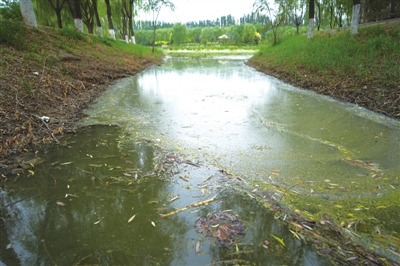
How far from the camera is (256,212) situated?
2000 millimetres

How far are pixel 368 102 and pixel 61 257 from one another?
5.73 meters

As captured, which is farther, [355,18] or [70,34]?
[70,34]

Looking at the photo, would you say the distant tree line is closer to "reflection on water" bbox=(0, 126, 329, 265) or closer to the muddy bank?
the muddy bank

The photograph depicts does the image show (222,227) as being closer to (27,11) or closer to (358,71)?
(358,71)

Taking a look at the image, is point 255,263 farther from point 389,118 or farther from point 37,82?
point 37,82

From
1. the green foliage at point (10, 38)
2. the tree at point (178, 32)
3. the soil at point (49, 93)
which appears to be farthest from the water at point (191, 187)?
the tree at point (178, 32)

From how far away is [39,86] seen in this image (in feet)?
15.2

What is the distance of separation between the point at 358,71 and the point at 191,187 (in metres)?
6.10

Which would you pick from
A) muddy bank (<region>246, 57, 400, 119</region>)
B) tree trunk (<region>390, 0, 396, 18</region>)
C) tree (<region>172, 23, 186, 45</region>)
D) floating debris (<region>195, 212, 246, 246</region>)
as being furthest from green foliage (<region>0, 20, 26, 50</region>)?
tree (<region>172, 23, 186, 45</region>)

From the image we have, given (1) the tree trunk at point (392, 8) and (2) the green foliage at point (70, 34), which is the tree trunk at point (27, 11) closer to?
(2) the green foliage at point (70, 34)

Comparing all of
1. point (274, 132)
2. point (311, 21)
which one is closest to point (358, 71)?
point (274, 132)

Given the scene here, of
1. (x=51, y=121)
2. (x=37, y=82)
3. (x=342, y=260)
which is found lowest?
(x=342, y=260)

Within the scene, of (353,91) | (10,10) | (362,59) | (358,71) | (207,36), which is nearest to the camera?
(353,91)

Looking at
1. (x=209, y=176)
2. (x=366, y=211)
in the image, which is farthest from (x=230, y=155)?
(x=366, y=211)
